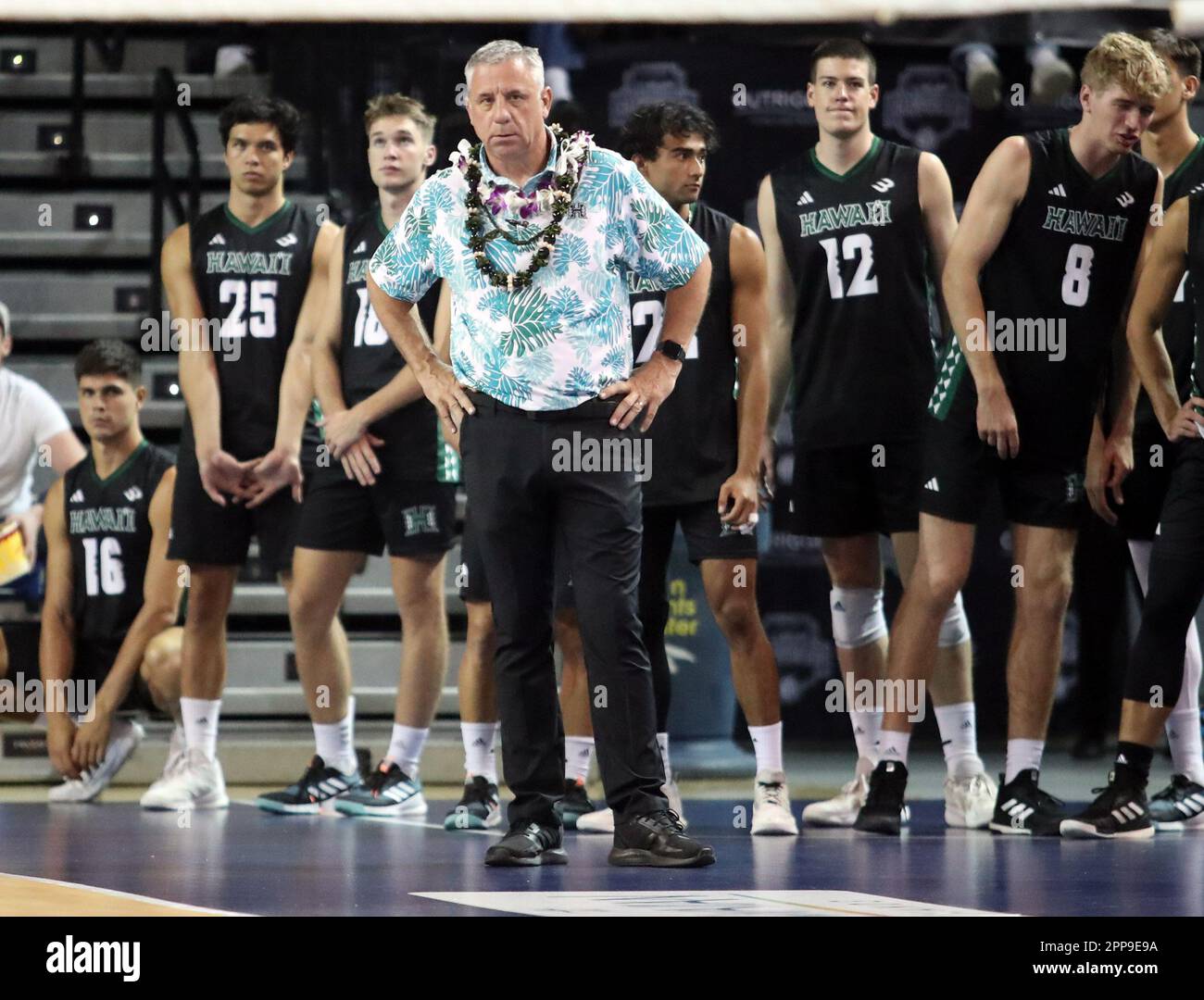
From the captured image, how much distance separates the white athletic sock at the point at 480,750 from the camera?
580 cm

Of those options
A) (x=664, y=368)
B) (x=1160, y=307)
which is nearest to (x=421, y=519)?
(x=664, y=368)

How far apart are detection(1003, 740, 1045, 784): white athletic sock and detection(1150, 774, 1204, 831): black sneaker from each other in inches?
15.0

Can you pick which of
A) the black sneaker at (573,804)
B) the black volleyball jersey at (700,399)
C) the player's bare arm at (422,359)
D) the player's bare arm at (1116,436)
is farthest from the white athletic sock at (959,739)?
the player's bare arm at (422,359)

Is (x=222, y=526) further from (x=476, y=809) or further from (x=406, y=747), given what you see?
(x=476, y=809)

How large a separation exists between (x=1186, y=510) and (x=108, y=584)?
3738 millimetres

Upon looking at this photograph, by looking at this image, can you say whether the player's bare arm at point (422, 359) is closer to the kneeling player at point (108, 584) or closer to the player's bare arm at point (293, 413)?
the player's bare arm at point (293, 413)

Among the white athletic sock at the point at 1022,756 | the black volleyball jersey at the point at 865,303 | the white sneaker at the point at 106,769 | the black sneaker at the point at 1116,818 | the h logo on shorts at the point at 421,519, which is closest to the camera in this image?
the black sneaker at the point at 1116,818

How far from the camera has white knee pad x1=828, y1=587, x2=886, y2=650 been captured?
231 inches

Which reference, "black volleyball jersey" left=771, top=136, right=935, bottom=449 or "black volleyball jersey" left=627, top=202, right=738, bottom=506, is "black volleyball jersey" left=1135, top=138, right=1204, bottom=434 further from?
"black volleyball jersey" left=627, top=202, right=738, bottom=506

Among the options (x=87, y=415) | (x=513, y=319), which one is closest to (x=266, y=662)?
(x=87, y=415)

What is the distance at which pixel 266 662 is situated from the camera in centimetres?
→ 787

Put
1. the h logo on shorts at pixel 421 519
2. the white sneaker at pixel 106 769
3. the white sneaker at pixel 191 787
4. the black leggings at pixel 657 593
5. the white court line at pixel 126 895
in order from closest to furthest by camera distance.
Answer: the white court line at pixel 126 895 < the black leggings at pixel 657 593 < the h logo on shorts at pixel 421 519 < the white sneaker at pixel 191 787 < the white sneaker at pixel 106 769

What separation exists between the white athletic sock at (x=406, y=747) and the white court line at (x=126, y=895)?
72.8 inches
